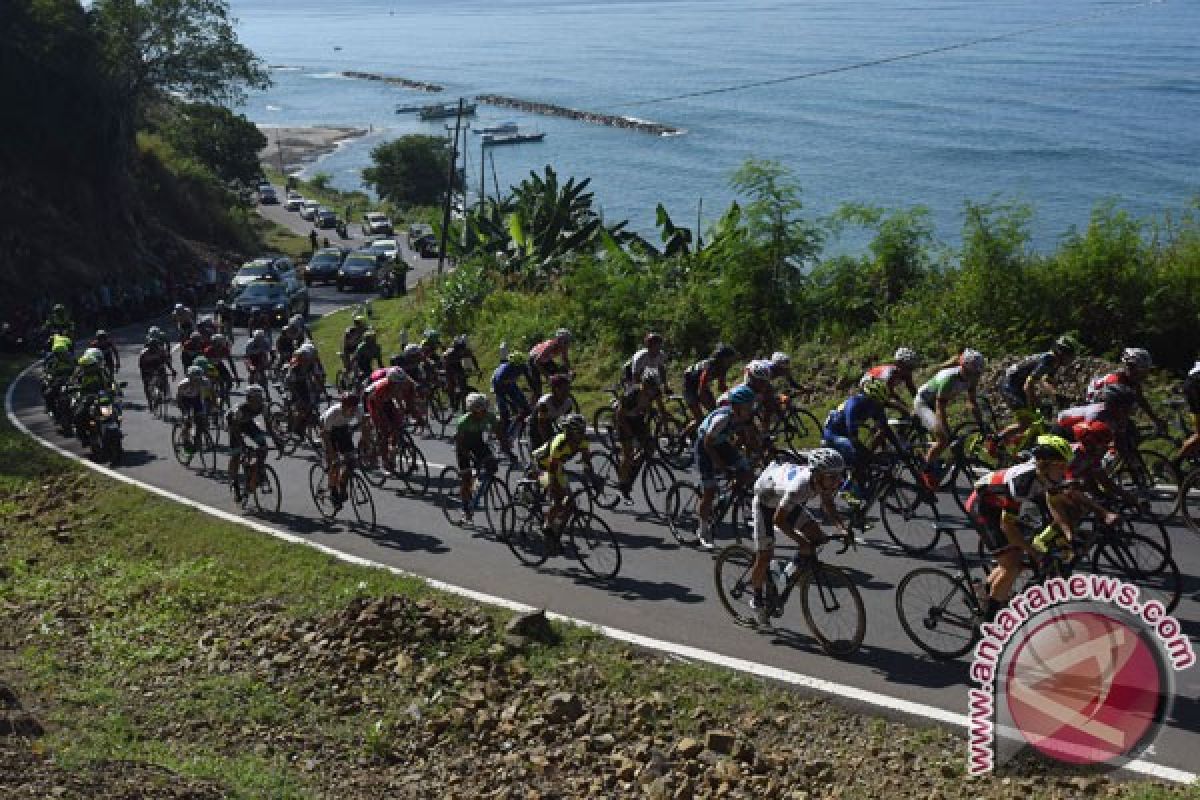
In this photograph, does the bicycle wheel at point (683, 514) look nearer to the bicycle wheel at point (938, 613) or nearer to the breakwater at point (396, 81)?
the bicycle wheel at point (938, 613)

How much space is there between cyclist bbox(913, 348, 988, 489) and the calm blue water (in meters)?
39.0

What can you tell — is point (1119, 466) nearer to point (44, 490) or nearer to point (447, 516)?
point (447, 516)

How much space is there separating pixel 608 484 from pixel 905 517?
4328 millimetres

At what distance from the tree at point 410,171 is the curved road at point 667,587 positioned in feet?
313

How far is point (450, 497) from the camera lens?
58.9 ft

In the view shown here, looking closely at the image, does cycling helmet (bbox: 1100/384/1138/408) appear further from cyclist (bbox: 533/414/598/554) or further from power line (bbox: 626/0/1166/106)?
power line (bbox: 626/0/1166/106)

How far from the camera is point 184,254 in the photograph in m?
60.4

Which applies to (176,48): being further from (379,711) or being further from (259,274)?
(379,711)

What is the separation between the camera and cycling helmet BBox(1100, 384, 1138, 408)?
12.9m

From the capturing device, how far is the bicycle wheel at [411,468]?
18703 mm

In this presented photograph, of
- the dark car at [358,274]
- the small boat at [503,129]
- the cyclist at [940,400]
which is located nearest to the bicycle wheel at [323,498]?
the cyclist at [940,400]

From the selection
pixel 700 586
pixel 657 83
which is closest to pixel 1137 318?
pixel 700 586

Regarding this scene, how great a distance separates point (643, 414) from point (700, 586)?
3.33m

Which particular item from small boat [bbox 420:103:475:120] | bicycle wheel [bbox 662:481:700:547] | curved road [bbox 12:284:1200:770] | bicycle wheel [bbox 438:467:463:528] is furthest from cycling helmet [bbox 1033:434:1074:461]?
small boat [bbox 420:103:475:120]
